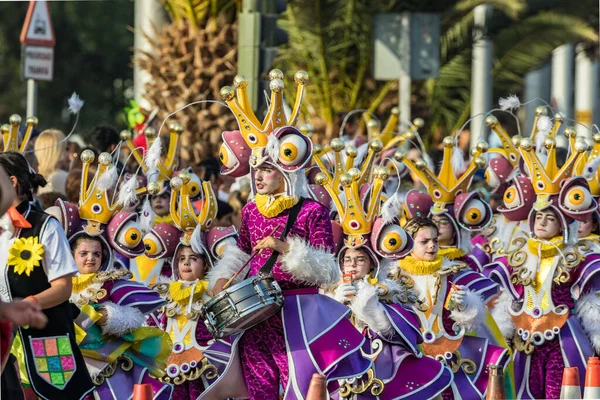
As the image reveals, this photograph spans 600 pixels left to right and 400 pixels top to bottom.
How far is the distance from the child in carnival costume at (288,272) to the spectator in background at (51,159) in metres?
4.03

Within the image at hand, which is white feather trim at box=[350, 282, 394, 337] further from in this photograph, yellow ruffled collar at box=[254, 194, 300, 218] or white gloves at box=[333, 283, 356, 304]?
yellow ruffled collar at box=[254, 194, 300, 218]

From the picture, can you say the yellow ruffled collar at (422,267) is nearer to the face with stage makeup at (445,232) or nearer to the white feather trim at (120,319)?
the face with stage makeup at (445,232)

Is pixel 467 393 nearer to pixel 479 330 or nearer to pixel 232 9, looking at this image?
pixel 479 330

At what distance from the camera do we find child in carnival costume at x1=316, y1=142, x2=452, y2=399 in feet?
30.5

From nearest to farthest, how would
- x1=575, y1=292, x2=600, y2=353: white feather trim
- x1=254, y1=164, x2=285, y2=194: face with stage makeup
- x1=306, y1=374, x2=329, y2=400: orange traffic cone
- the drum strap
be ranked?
1. x1=306, y1=374, x2=329, y2=400: orange traffic cone
2. the drum strap
3. x1=254, y1=164, x2=285, y2=194: face with stage makeup
4. x1=575, y1=292, x2=600, y2=353: white feather trim

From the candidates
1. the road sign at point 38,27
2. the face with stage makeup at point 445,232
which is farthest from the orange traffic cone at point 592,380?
the road sign at point 38,27

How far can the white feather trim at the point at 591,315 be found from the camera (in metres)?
10.4

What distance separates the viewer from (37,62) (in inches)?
554

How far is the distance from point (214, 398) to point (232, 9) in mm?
8001

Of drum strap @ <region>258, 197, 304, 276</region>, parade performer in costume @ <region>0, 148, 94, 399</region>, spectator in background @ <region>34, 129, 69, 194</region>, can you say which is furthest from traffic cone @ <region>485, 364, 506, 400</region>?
spectator in background @ <region>34, 129, 69, 194</region>

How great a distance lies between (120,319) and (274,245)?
1.10 meters

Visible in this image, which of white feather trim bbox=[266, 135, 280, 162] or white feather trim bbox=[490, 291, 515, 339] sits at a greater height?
white feather trim bbox=[266, 135, 280, 162]

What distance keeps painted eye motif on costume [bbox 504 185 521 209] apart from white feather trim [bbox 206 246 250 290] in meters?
2.79

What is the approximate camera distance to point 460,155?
12.2 metres
